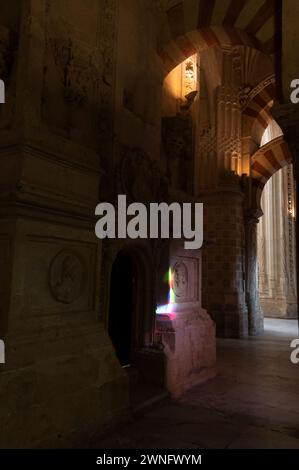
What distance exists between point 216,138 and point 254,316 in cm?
528

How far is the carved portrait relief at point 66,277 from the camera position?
3404mm

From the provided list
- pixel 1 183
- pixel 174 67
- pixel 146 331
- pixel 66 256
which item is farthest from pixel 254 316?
pixel 1 183

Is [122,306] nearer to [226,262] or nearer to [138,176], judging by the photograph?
[138,176]

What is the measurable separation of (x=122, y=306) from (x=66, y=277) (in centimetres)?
172

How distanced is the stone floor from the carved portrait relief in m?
1.39

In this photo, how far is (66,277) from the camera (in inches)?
138

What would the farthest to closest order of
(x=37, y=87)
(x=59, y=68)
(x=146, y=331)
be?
(x=146, y=331), (x=59, y=68), (x=37, y=87)

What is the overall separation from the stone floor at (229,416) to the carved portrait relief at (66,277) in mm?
1391

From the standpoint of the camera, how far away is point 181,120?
19.4 feet

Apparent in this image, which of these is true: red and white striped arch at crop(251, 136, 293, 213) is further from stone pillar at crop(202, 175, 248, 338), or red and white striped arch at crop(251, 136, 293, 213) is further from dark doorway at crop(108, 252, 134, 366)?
dark doorway at crop(108, 252, 134, 366)

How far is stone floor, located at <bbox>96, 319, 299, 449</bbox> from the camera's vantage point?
334 centimetres

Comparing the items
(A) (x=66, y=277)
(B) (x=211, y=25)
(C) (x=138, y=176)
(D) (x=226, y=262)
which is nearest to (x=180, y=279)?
(C) (x=138, y=176)
